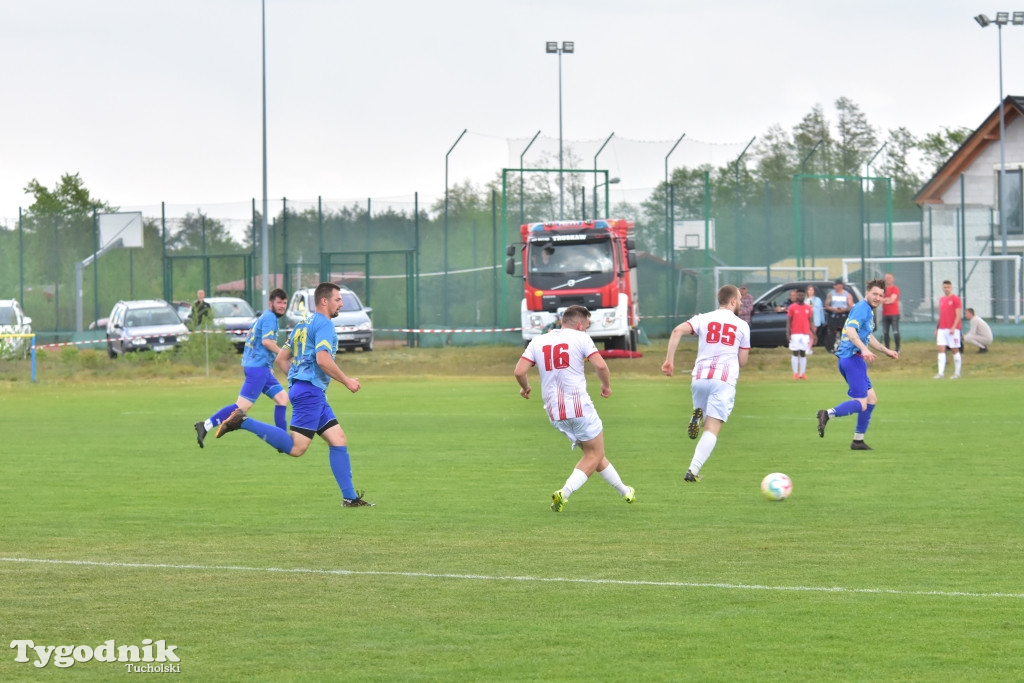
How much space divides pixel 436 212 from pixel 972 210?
17.8 meters

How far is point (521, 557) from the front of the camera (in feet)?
32.3

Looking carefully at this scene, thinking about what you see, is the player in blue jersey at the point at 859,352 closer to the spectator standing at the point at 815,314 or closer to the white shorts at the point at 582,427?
the white shorts at the point at 582,427

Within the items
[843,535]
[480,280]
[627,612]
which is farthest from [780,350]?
[627,612]

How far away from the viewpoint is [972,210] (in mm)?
49531

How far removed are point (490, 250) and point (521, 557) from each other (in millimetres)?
37944

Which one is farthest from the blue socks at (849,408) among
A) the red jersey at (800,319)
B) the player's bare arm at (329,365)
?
the red jersey at (800,319)

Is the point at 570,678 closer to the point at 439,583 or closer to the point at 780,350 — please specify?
the point at 439,583

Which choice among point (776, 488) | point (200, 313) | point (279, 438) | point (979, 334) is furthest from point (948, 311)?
point (279, 438)

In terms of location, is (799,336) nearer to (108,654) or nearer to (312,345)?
(312,345)

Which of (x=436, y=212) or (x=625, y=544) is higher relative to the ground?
(x=436, y=212)

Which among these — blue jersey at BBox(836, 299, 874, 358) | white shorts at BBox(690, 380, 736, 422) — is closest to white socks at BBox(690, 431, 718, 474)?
white shorts at BBox(690, 380, 736, 422)

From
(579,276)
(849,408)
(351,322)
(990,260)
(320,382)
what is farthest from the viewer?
(990,260)

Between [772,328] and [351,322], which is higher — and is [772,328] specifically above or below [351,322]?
below

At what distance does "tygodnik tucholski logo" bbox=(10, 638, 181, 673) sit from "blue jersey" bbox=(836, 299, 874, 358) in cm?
1094
